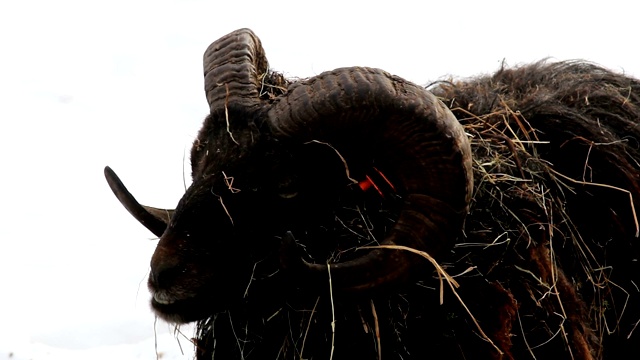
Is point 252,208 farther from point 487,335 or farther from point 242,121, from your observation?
point 487,335

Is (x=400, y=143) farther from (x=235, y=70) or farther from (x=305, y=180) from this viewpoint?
(x=235, y=70)

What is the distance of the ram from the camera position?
4332mm

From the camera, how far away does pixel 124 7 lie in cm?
1526

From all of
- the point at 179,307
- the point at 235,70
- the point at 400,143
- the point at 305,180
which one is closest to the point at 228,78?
the point at 235,70

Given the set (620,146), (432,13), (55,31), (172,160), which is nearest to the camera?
(620,146)

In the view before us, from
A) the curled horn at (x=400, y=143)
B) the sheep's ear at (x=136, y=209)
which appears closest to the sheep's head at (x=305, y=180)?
the curled horn at (x=400, y=143)

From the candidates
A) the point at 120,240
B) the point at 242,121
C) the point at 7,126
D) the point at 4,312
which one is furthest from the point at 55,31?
the point at 242,121

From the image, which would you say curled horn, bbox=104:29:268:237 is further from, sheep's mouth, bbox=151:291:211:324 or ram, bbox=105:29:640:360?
sheep's mouth, bbox=151:291:211:324

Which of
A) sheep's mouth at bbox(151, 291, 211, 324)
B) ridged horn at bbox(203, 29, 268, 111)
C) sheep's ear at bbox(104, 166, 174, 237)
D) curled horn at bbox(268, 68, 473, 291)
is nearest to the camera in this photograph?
curled horn at bbox(268, 68, 473, 291)

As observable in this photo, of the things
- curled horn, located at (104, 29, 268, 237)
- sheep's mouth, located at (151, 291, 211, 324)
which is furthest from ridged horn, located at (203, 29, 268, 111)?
sheep's mouth, located at (151, 291, 211, 324)

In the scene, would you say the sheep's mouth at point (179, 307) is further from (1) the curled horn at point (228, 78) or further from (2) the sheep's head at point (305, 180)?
(1) the curled horn at point (228, 78)

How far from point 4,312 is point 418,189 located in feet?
19.1

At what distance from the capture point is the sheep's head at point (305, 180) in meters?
4.29

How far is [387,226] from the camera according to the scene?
467 centimetres
